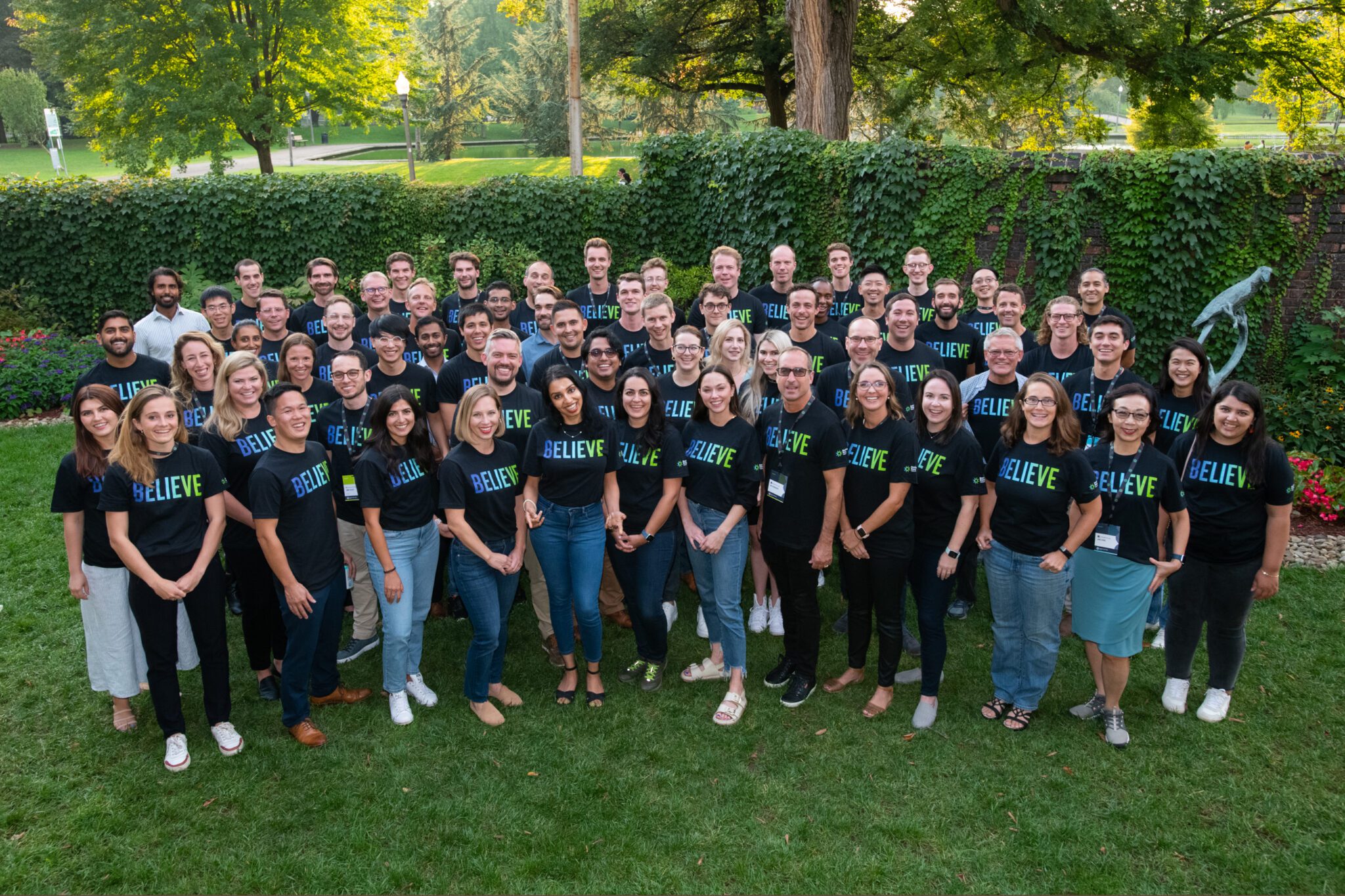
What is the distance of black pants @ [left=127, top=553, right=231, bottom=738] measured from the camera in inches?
181

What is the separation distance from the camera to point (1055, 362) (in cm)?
629

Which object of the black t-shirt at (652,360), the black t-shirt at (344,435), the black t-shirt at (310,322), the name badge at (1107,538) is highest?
the black t-shirt at (310,322)

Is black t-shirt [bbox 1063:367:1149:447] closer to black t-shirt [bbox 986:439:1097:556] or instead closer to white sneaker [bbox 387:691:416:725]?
black t-shirt [bbox 986:439:1097:556]

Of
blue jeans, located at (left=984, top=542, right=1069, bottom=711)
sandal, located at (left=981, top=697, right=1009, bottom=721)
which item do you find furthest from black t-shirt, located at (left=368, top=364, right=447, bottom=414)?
sandal, located at (left=981, top=697, right=1009, bottom=721)

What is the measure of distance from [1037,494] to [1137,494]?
0.54m

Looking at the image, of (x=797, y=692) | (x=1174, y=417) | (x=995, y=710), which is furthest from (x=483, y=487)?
(x=1174, y=417)

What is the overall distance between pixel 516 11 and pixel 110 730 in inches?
911

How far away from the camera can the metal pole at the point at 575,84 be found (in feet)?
69.5

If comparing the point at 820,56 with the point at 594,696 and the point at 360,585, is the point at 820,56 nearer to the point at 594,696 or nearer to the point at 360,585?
the point at 360,585

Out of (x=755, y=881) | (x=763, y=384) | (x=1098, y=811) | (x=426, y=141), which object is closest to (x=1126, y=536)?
(x=1098, y=811)

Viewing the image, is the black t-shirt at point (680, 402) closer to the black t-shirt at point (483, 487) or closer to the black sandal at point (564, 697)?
the black t-shirt at point (483, 487)

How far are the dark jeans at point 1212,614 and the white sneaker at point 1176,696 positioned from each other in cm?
3

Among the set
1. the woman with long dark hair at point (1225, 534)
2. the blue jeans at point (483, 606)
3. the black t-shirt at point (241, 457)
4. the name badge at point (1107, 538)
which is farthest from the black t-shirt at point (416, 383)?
the woman with long dark hair at point (1225, 534)

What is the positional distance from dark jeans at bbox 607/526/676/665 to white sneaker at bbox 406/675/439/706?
4.34 ft
